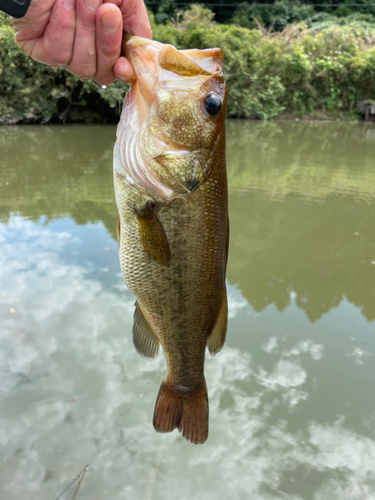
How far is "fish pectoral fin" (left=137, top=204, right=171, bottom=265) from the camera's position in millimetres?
1335

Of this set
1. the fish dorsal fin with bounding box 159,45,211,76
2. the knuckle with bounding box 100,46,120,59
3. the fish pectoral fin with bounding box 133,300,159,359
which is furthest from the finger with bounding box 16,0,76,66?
the fish pectoral fin with bounding box 133,300,159,359

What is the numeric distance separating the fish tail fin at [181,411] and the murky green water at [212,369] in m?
0.76

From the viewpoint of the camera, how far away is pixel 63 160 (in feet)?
28.2

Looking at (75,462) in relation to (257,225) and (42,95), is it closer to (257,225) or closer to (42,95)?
(257,225)

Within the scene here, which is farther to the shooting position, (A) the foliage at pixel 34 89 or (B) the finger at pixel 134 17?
(A) the foliage at pixel 34 89

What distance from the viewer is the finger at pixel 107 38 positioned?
1.13 metres

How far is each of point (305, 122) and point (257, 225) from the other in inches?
585

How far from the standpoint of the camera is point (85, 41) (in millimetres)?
1222

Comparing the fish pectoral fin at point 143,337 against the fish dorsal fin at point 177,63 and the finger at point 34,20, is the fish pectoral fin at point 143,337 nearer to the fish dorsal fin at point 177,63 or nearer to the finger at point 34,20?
the fish dorsal fin at point 177,63

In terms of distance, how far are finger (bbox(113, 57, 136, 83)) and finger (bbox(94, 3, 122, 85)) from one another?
19 mm

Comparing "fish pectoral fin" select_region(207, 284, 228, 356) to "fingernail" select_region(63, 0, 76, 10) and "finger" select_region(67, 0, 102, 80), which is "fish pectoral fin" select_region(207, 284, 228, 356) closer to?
"finger" select_region(67, 0, 102, 80)

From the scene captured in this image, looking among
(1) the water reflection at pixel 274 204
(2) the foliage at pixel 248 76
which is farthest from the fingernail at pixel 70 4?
(2) the foliage at pixel 248 76

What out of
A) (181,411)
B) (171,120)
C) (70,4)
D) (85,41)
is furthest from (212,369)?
(70,4)

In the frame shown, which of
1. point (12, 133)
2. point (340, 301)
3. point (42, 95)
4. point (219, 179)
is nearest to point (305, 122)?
point (42, 95)
